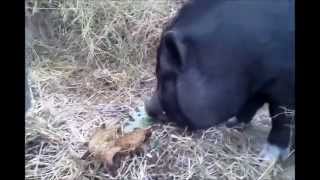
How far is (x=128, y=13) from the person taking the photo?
7.80 feet

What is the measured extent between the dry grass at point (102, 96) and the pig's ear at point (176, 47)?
0.04m

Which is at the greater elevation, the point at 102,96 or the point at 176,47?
the point at 176,47

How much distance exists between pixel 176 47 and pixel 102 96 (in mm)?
234

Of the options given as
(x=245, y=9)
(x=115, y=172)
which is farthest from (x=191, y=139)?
(x=245, y=9)

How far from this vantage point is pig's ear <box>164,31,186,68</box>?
2.36 metres

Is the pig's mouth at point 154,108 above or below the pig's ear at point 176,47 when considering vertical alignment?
below

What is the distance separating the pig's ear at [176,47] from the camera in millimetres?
2355

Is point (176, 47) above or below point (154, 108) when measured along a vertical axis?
above

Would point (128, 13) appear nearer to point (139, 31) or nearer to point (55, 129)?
point (139, 31)

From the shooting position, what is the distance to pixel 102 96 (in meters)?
2.38

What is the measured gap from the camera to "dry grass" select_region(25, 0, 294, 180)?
7.75 feet

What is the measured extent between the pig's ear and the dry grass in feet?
0.13

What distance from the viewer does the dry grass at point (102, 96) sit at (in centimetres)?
236

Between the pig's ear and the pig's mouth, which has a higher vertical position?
the pig's ear
